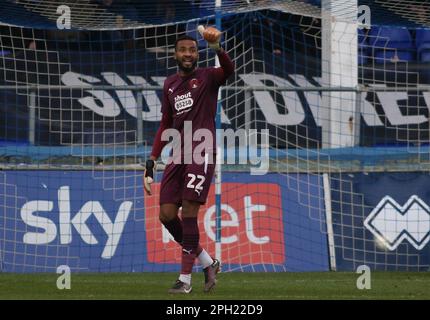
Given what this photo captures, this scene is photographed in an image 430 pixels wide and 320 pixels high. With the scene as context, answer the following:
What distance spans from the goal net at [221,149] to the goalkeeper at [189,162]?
154 inches

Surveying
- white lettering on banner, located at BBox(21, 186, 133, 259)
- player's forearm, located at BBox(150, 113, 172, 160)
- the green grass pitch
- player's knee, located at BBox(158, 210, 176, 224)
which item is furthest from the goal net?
player's knee, located at BBox(158, 210, 176, 224)

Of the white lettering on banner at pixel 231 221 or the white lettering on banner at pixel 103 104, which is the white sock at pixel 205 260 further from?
the white lettering on banner at pixel 103 104

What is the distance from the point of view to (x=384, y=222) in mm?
14914

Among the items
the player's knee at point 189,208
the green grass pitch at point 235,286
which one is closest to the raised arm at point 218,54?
the player's knee at point 189,208

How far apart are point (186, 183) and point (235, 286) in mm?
1615

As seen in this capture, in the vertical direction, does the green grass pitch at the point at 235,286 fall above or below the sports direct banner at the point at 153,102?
below

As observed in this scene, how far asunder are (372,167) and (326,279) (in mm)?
2688

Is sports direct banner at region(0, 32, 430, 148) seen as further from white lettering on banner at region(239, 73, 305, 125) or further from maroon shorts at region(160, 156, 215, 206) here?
maroon shorts at region(160, 156, 215, 206)

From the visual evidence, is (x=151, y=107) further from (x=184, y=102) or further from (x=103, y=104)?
(x=184, y=102)

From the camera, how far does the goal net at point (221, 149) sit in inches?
582

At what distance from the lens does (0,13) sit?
49.1 feet

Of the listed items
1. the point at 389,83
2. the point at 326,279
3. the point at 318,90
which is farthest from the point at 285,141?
the point at 326,279

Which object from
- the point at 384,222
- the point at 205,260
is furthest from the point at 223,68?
the point at 384,222

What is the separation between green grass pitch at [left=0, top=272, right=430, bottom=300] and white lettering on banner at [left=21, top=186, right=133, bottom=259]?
919 mm
